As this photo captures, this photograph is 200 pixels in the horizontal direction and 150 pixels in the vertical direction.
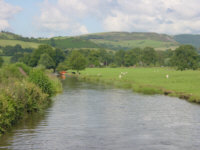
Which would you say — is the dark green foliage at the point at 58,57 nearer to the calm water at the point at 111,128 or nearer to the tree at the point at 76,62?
the tree at the point at 76,62

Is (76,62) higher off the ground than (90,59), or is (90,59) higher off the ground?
(90,59)

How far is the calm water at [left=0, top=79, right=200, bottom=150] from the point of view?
937 inches

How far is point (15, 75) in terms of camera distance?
169 feet

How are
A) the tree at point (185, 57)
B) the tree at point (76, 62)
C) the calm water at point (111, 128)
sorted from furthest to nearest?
the tree at point (76, 62) → the tree at point (185, 57) → the calm water at point (111, 128)

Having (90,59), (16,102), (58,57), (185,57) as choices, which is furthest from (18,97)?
(90,59)

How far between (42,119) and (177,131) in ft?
47.1

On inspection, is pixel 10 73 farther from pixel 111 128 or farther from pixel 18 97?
pixel 111 128

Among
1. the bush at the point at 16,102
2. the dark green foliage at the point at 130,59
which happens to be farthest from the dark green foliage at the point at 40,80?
the dark green foliage at the point at 130,59

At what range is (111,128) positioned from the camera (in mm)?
29172

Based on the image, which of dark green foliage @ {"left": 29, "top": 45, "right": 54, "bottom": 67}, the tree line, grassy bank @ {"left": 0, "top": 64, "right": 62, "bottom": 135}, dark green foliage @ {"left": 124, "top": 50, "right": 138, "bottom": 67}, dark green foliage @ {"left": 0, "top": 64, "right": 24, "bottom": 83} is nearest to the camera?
grassy bank @ {"left": 0, "top": 64, "right": 62, "bottom": 135}

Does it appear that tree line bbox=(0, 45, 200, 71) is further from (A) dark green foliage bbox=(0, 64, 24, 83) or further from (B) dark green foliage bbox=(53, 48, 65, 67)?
(A) dark green foliage bbox=(0, 64, 24, 83)

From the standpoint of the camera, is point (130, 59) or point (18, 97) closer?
point (18, 97)

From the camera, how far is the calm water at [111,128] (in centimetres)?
2380

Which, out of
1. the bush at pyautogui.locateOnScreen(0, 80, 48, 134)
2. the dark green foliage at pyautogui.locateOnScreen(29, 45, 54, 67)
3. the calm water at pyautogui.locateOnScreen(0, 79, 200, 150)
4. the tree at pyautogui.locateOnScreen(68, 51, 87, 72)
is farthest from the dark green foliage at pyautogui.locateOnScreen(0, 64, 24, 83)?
the dark green foliage at pyautogui.locateOnScreen(29, 45, 54, 67)
